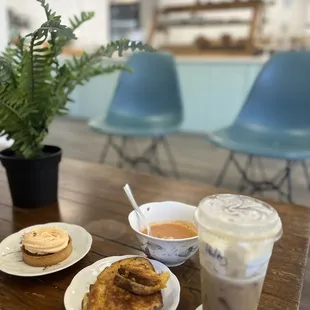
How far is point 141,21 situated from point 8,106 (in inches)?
266

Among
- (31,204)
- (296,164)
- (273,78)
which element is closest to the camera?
(31,204)

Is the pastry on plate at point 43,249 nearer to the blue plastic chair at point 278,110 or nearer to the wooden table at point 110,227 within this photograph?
the wooden table at point 110,227

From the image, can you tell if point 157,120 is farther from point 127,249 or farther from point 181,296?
point 181,296

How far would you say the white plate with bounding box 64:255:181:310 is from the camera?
1.87 feet

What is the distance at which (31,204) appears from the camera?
3.10ft

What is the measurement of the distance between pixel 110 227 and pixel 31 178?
251 mm

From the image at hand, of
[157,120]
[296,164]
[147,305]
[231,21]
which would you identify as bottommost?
[296,164]

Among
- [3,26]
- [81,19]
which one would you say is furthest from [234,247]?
[3,26]

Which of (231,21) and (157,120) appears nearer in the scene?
(157,120)

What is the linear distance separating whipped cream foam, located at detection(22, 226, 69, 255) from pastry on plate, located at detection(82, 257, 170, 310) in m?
0.13

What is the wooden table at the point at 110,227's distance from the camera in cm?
62

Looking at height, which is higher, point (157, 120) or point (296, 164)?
point (157, 120)

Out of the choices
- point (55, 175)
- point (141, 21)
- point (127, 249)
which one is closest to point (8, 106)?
Answer: point (55, 175)

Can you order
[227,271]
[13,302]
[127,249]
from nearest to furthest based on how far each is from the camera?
[227,271]
[13,302]
[127,249]
